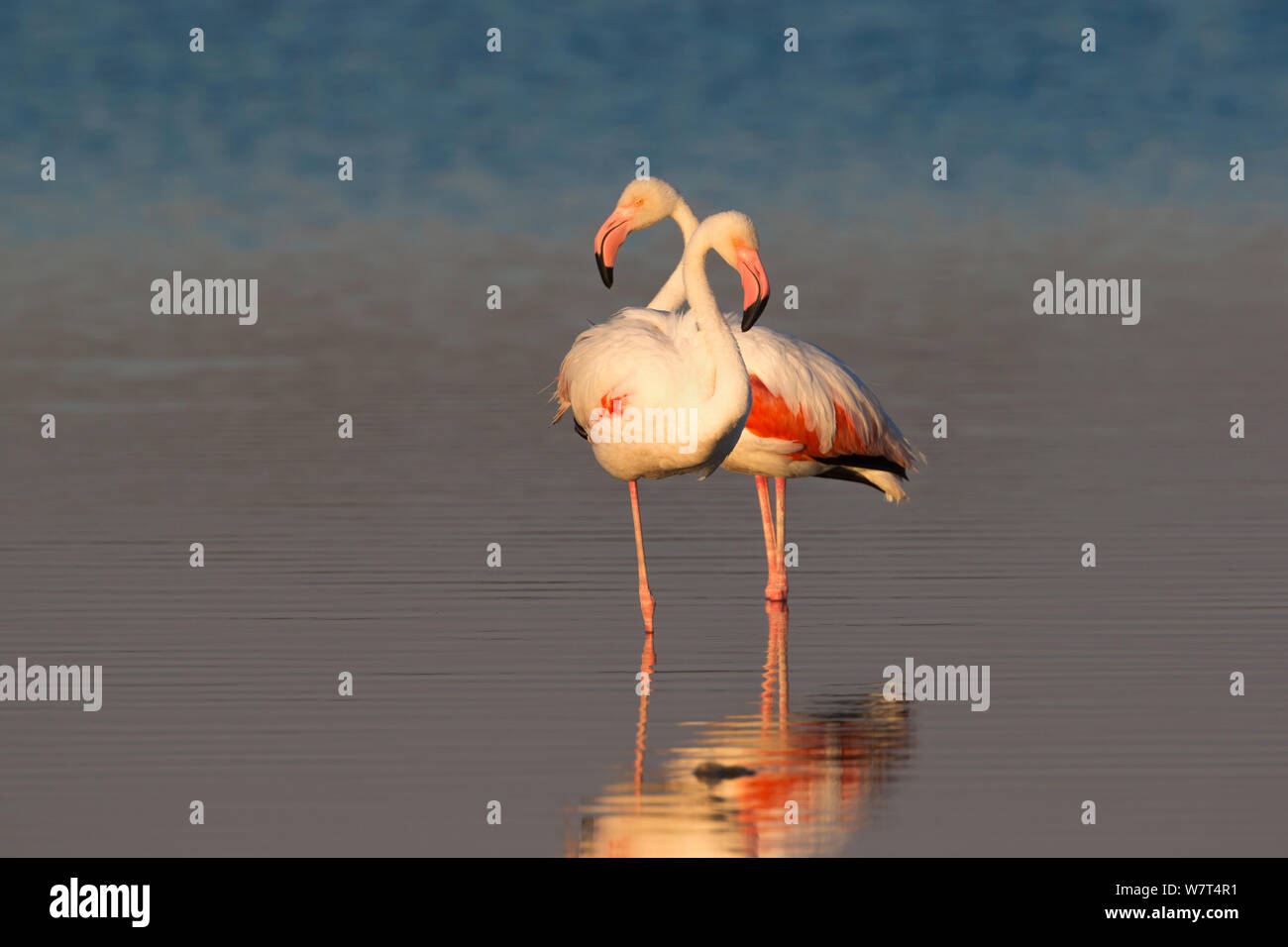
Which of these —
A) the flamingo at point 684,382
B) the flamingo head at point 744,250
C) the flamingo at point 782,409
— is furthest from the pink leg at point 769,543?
the flamingo head at point 744,250

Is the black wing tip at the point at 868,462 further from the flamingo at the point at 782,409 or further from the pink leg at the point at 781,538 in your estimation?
the pink leg at the point at 781,538

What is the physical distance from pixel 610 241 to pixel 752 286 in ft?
5.27

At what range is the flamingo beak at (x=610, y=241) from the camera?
11938mm

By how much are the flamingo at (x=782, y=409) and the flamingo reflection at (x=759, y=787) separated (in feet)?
9.79

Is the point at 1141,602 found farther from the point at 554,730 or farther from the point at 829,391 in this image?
the point at 554,730

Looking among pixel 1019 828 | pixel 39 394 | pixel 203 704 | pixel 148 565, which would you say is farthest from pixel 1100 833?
pixel 39 394

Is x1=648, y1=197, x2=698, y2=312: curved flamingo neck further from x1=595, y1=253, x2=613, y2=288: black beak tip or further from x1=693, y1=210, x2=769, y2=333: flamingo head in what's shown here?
x1=693, y1=210, x2=769, y2=333: flamingo head

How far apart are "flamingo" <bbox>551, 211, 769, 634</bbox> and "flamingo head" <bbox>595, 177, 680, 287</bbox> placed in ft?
2.49

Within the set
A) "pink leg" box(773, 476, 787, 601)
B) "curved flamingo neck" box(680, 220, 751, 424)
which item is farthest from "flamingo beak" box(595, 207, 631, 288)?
"pink leg" box(773, 476, 787, 601)

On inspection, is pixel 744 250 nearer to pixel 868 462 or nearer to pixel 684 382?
pixel 684 382

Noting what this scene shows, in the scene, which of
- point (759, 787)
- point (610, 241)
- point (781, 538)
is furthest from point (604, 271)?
point (759, 787)

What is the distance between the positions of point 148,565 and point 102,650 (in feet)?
8.92

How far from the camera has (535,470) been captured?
18.9 meters

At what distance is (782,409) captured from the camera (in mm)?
12250
